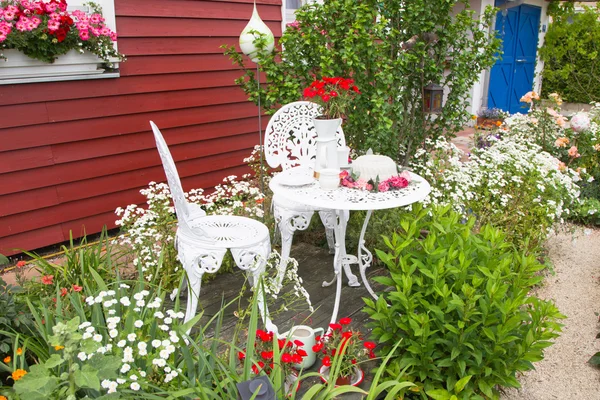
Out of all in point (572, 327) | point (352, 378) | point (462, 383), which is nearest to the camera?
point (462, 383)

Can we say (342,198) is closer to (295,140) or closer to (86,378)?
(295,140)

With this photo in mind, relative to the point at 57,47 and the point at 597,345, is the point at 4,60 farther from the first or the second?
the point at 597,345

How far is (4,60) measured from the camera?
10.0 feet

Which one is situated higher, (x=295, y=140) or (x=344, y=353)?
(x=295, y=140)

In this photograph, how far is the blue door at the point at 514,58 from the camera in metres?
8.94

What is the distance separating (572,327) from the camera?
114 inches

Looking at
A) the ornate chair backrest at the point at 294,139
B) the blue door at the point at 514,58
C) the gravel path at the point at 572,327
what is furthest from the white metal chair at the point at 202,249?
the blue door at the point at 514,58

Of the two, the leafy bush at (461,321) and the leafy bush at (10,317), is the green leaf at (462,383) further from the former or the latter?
the leafy bush at (10,317)

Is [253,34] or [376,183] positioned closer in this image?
[376,183]

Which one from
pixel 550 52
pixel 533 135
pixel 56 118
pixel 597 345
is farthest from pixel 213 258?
pixel 550 52

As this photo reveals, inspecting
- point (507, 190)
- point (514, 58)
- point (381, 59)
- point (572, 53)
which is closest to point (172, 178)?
point (381, 59)

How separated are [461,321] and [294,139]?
70.2 inches

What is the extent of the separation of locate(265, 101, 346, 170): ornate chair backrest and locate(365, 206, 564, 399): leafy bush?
123 cm

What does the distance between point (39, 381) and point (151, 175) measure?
290 centimetres
